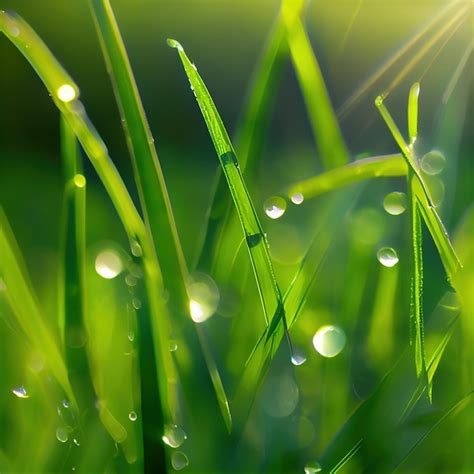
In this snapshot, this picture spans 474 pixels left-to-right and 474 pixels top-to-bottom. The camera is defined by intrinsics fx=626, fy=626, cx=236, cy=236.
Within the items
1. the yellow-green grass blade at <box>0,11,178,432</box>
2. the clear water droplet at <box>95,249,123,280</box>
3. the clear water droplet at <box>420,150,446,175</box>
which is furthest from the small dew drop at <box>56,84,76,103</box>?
the clear water droplet at <box>420,150,446,175</box>

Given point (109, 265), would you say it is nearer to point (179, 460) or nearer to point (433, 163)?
point (179, 460)

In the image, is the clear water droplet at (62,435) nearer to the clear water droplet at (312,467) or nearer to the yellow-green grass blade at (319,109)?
the clear water droplet at (312,467)

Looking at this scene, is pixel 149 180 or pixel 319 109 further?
pixel 319 109

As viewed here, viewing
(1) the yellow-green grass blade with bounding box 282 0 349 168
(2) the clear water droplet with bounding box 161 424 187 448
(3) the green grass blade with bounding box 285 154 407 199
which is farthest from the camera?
(1) the yellow-green grass blade with bounding box 282 0 349 168

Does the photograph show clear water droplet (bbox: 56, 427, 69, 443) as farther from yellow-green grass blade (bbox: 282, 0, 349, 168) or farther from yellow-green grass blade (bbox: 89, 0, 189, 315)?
yellow-green grass blade (bbox: 282, 0, 349, 168)

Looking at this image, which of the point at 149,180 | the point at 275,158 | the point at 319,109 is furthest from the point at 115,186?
the point at 275,158

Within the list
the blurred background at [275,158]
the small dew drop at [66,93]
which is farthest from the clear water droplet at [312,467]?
the small dew drop at [66,93]

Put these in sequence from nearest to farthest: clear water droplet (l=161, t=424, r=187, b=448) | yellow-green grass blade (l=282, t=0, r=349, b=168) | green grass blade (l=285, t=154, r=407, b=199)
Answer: clear water droplet (l=161, t=424, r=187, b=448) < green grass blade (l=285, t=154, r=407, b=199) < yellow-green grass blade (l=282, t=0, r=349, b=168)
